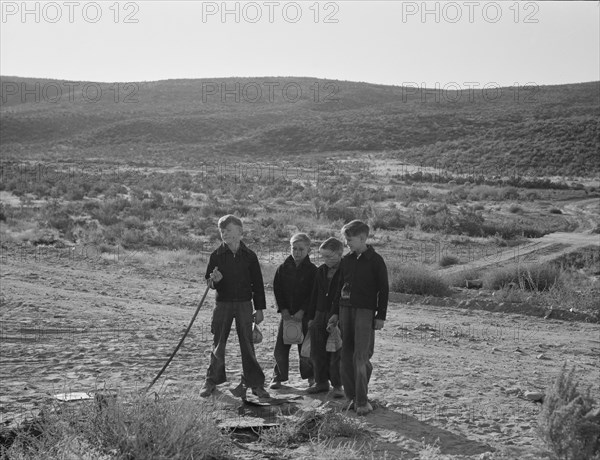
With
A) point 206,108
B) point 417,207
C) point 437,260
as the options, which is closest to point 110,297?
point 437,260

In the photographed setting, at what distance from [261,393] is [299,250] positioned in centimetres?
150

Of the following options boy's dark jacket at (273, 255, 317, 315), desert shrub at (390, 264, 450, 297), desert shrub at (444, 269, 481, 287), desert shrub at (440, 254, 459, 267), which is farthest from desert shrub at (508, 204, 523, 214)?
boy's dark jacket at (273, 255, 317, 315)

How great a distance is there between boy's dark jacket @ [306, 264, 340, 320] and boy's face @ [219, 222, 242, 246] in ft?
2.91

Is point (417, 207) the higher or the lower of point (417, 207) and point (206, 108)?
the lower

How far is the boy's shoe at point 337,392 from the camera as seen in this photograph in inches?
336

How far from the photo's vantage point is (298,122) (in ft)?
288

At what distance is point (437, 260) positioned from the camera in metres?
21.1

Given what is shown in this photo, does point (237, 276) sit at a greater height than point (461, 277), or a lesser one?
greater

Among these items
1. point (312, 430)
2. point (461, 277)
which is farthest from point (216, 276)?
point (461, 277)

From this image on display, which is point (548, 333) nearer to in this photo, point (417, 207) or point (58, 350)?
point (58, 350)

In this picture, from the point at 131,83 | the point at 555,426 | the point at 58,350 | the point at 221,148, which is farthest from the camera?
the point at 131,83

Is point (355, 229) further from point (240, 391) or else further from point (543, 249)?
point (543, 249)

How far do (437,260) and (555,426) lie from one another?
15.5 meters

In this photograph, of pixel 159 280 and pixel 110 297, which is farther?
pixel 159 280
